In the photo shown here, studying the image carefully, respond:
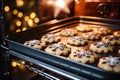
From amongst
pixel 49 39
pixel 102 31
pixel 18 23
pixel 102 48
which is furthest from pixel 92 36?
pixel 18 23

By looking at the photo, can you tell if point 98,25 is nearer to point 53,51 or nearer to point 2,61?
point 53,51

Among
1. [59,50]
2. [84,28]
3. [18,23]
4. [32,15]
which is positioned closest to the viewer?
[59,50]

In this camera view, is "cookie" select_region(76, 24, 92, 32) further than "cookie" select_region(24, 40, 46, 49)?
Yes

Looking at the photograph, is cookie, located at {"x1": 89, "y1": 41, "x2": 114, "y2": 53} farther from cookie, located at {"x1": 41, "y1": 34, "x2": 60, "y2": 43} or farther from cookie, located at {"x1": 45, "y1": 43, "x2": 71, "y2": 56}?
cookie, located at {"x1": 41, "y1": 34, "x2": 60, "y2": 43}

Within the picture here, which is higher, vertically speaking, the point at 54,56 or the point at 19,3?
the point at 19,3

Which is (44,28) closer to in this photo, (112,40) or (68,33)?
(68,33)

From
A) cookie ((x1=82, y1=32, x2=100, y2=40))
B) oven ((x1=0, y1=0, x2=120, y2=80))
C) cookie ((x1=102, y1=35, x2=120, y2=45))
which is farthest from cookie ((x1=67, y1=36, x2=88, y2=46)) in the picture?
oven ((x1=0, y1=0, x2=120, y2=80))

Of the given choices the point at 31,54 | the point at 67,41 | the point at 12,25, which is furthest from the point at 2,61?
the point at 67,41

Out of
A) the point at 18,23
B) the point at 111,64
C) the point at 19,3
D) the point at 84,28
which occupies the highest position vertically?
the point at 19,3
